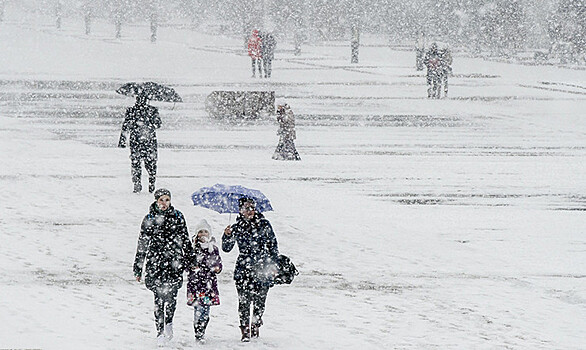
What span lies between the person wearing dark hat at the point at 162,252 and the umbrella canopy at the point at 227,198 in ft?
1.27

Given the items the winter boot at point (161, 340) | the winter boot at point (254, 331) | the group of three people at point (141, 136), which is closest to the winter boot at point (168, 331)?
the winter boot at point (161, 340)

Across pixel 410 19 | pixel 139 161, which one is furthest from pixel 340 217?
pixel 410 19

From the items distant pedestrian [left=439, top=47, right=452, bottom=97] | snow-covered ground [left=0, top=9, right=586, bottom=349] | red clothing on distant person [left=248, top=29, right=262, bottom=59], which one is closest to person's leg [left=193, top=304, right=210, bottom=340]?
snow-covered ground [left=0, top=9, right=586, bottom=349]

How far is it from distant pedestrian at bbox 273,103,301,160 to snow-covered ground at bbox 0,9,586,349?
266mm

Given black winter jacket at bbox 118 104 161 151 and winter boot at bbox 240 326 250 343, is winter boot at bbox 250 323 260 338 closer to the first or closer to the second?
winter boot at bbox 240 326 250 343

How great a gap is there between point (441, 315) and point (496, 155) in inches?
473

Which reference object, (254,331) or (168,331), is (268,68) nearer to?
(254,331)

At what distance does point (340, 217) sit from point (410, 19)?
57.6 meters

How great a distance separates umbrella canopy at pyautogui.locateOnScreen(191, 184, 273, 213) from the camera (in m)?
9.59

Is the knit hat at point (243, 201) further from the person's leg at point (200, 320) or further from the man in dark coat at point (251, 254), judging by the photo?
the person's leg at point (200, 320)

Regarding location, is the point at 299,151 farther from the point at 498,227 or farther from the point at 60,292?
the point at 60,292

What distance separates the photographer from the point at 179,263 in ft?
30.9

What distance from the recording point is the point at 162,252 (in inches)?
370

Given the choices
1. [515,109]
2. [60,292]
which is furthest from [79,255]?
[515,109]
